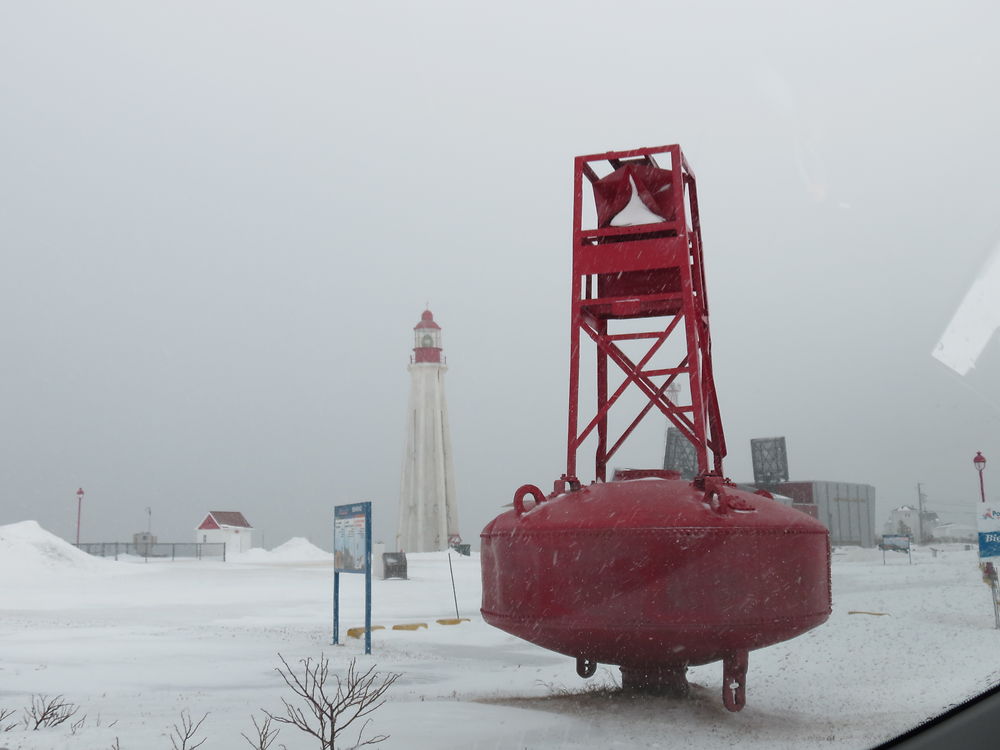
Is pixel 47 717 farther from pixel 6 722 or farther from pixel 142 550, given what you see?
pixel 142 550

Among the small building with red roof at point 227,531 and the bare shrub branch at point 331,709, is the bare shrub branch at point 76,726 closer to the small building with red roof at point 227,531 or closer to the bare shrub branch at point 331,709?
the bare shrub branch at point 331,709

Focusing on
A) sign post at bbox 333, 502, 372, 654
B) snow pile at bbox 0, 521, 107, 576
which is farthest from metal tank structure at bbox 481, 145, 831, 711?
snow pile at bbox 0, 521, 107, 576

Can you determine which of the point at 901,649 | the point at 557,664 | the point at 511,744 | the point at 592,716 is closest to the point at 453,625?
the point at 557,664

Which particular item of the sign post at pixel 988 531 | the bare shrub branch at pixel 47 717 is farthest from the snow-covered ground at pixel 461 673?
the sign post at pixel 988 531

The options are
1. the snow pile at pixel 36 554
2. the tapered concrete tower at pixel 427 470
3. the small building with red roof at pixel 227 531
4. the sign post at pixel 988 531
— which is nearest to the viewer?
the sign post at pixel 988 531

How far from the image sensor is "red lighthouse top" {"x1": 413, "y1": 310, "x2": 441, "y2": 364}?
2015 inches

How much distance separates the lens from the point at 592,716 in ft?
25.7

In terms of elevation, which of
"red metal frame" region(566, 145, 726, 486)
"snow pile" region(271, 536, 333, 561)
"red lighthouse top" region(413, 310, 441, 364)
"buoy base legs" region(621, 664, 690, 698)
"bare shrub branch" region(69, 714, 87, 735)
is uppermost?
"red lighthouse top" region(413, 310, 441, 364)

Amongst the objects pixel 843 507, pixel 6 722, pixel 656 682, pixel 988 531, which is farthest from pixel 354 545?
pixel 843 507

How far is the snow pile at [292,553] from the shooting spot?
5134cm

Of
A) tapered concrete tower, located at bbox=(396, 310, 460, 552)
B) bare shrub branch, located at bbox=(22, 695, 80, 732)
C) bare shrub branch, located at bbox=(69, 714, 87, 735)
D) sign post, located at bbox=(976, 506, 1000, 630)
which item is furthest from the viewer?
tapered concrete tower, located at bbox=(396, 310, 460, 552)

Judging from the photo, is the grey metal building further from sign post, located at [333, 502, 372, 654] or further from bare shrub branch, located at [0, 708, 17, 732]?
bare shrub branch, located at [0, 708, 17, 732]

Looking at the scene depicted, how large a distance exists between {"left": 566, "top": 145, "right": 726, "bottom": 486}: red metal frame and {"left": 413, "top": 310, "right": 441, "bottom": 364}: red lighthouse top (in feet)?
137

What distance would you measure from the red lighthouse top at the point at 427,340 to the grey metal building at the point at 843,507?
24.9m
